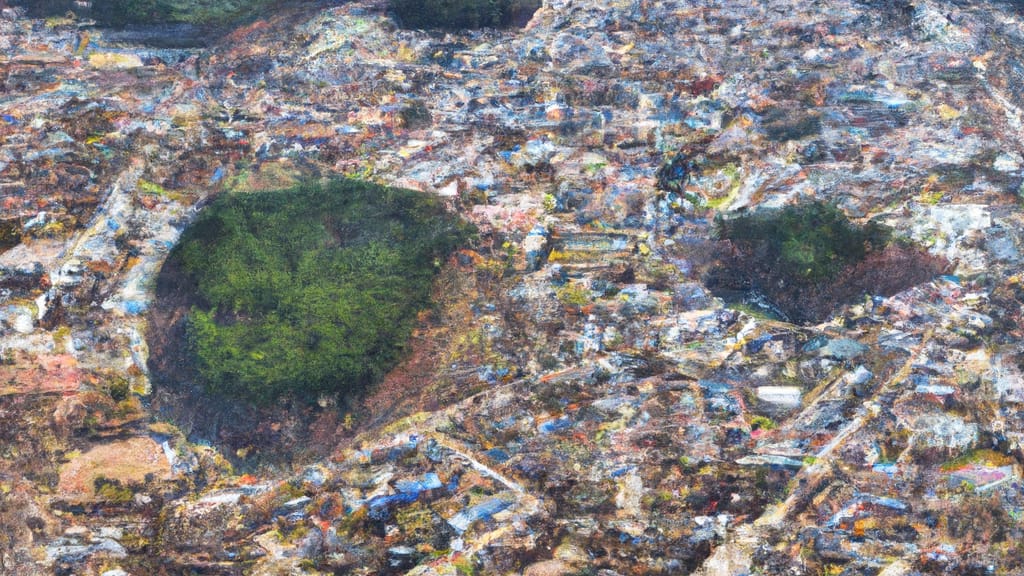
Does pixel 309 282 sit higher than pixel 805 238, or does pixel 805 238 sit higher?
pixel 805 238

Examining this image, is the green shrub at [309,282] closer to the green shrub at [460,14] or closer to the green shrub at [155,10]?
the green shrub at [460,14]

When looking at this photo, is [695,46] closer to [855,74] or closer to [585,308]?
[855,74]

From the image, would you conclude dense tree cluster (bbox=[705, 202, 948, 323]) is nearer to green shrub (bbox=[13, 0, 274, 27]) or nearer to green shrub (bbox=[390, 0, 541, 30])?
green shrub (bbox=[390, 0, 541, 30])

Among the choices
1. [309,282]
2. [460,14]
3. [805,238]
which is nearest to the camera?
[309,282]

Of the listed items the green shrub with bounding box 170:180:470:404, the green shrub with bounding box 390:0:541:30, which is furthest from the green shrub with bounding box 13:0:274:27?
the green shrub with bounding box 170:180:470:404

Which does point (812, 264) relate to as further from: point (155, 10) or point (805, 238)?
point (155, 10)

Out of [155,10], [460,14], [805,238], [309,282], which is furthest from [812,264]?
[155,10]
